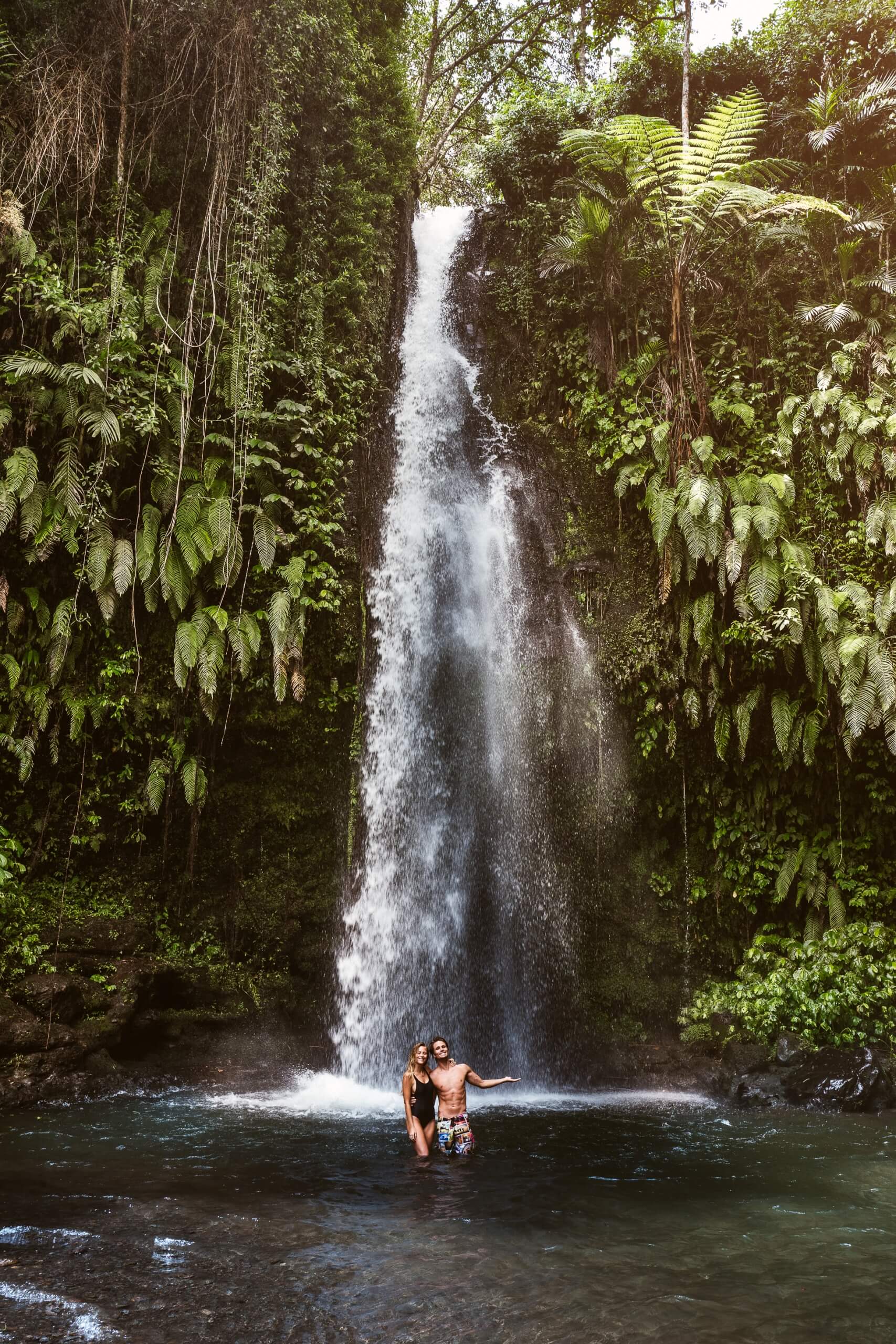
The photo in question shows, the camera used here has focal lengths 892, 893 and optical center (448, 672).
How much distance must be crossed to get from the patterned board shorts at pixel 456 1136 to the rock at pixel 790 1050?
365cm

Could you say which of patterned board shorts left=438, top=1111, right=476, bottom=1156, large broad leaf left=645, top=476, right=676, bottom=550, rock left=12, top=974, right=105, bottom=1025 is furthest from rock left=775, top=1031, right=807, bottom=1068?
rock left=12, top=974, right=105, bottom=1025

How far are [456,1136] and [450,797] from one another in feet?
13.7

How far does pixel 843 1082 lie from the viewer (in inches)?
306

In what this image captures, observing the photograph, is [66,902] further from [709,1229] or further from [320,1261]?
[709,1229]

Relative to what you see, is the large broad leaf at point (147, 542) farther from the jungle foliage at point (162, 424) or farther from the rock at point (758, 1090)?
the rock at point (758, 1090)

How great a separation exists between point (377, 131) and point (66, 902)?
1202cm

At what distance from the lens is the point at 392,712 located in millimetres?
10195

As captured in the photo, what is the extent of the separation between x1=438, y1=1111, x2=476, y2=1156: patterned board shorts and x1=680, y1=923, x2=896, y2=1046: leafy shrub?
3856mm

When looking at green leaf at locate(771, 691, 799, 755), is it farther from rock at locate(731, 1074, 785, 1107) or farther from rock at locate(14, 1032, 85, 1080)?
rock at locate(14, 1032, 85, 1080)

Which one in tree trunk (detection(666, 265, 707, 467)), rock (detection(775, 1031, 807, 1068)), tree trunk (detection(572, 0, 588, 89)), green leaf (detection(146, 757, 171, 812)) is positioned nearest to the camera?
rock (detection(775, 1031, 807, 1068))

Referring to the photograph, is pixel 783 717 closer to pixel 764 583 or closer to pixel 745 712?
pixel 745 712

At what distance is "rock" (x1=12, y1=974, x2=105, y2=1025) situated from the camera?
8.16m

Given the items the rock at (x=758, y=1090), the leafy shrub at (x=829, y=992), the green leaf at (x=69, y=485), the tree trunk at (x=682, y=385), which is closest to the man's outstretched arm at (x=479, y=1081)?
the rock at (x=758, y=1090)

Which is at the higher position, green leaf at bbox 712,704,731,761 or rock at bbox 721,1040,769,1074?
green leaf at bbox 712,704,731,761
